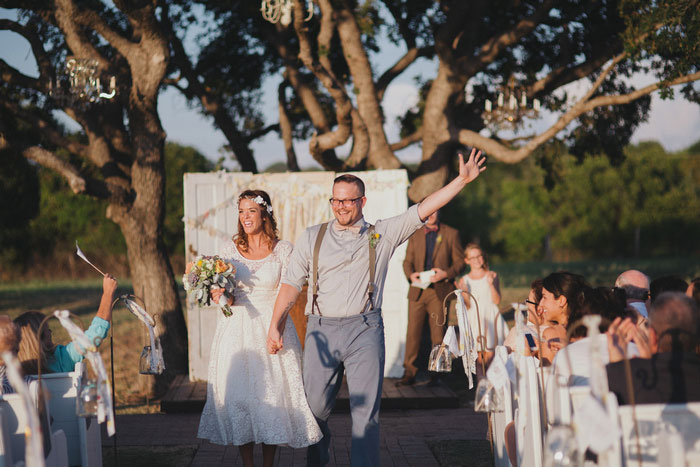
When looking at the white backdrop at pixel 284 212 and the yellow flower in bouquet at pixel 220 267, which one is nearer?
the yellow flower in bouquet at pixel 220 267

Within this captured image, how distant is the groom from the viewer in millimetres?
4746

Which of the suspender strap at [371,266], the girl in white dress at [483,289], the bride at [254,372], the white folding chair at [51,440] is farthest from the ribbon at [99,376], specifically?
the girl in white dress at [483,289]

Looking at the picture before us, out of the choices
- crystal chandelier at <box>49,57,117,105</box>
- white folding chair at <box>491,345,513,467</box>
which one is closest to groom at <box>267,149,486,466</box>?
white folding chair at <box>491,345,513,467</box>

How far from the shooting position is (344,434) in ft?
23.5

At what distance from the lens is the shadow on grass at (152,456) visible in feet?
20.2

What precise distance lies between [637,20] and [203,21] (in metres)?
7.96

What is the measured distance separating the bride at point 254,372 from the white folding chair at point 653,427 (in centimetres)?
232

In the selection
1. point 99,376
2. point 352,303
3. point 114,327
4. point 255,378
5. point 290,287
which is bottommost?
point 114,327

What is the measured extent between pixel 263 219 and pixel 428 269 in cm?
372

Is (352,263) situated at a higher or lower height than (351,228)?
lower

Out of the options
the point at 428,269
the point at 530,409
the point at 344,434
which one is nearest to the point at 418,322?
the point at 428,269

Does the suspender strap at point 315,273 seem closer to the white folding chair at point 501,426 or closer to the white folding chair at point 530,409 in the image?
the white folding chair at point 501,426


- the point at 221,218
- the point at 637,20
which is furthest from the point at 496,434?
the point at 637,20

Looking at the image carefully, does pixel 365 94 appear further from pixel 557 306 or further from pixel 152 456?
pixel 557 306
